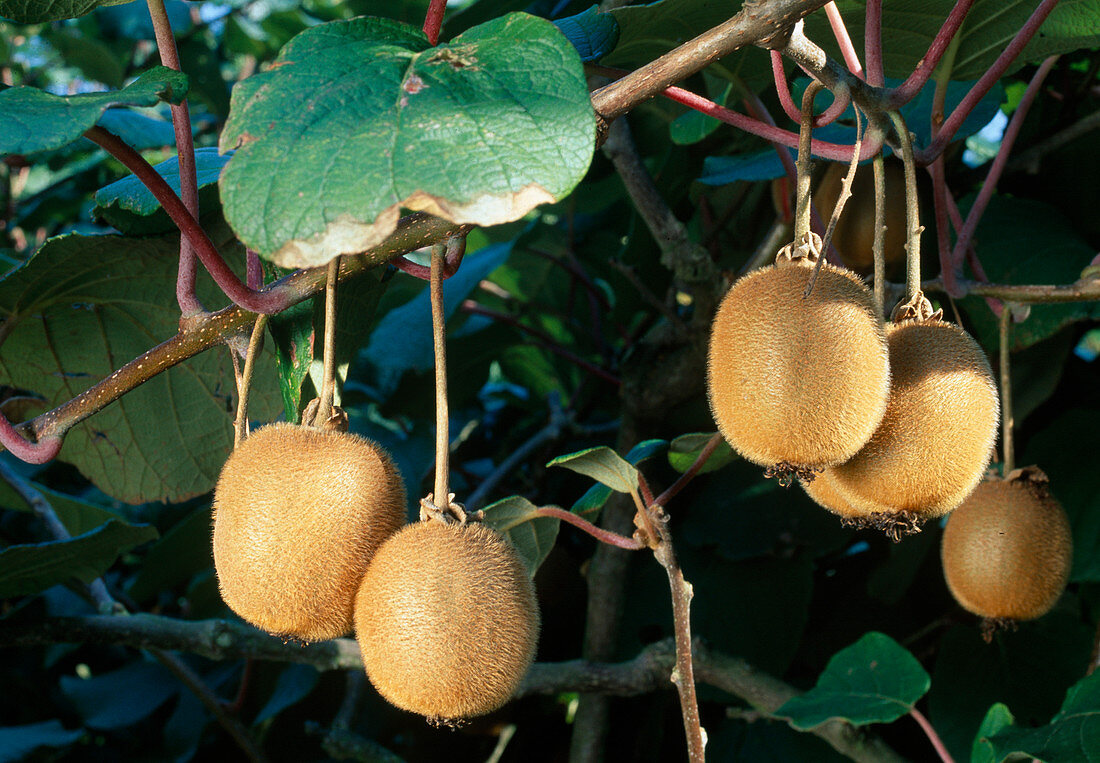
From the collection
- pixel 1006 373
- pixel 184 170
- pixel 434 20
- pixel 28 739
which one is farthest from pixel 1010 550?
pixel 28 739

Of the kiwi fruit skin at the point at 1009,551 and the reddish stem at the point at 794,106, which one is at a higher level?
the reddish stem at the point at 794,106

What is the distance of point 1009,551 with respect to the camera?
34.4 inches

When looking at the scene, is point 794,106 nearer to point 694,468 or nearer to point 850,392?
point 850,392

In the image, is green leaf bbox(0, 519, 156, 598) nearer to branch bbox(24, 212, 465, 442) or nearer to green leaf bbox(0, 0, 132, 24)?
branch bbox(24, 212, 465, 442)

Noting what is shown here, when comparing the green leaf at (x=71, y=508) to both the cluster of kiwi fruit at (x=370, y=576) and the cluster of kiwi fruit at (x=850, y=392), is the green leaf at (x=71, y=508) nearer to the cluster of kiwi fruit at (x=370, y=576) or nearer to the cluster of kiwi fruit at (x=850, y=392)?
the cluster of kiwi fruit at (x=370, y=576)

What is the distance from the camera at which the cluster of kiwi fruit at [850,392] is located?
60cm

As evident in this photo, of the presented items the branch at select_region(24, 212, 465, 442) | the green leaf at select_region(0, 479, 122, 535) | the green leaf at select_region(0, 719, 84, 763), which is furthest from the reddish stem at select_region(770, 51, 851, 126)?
the green leaf at select_region(0, 719, 84, 763)

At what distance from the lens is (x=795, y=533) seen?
135 cm

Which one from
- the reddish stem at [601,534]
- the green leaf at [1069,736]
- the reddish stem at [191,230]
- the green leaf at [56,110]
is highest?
the green leaf at [56,110]

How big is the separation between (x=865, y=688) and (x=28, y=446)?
2.85ft

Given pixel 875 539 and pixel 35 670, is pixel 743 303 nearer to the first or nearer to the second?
pixel 875 539

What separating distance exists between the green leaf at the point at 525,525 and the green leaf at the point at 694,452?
5.6 inches

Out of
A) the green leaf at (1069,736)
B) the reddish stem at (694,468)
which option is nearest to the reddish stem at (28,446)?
the reddish stem at (694,468)

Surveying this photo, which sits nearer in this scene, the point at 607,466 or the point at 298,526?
the point at 298,526
